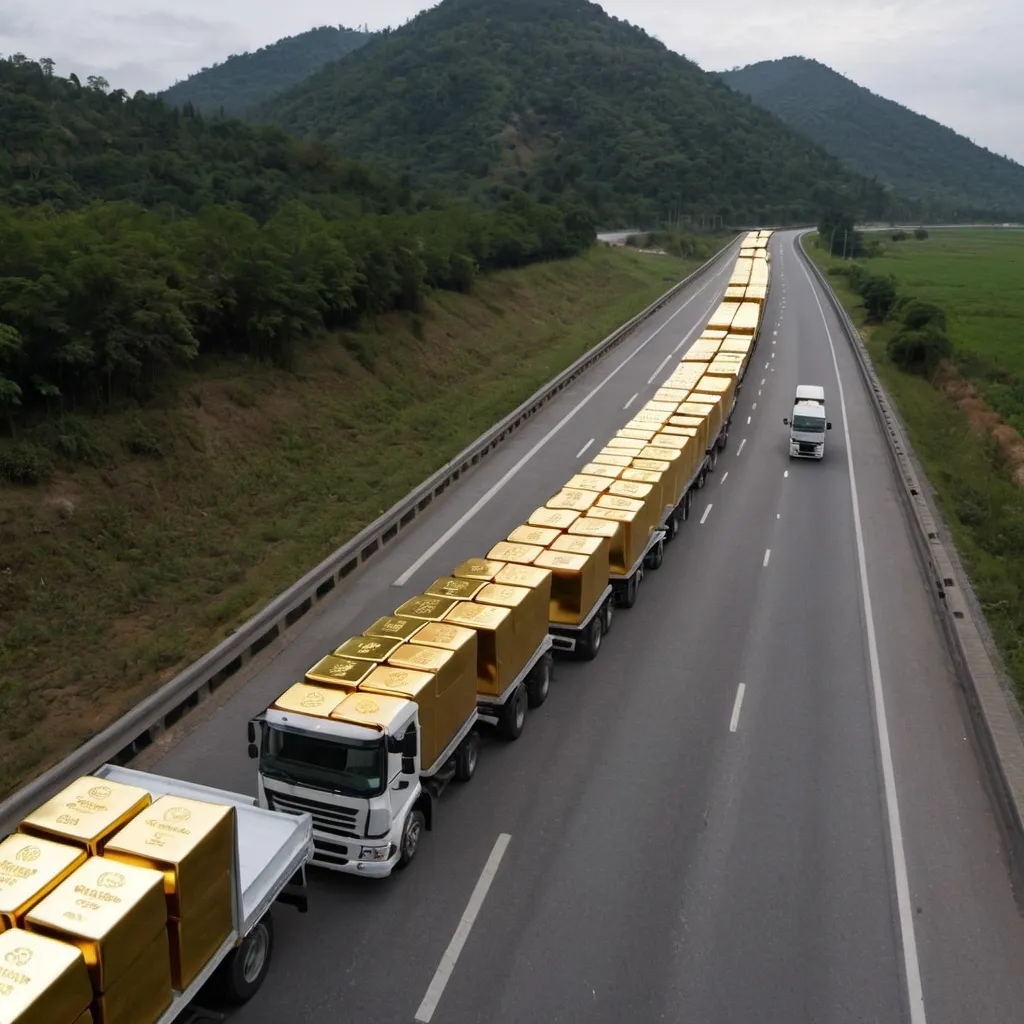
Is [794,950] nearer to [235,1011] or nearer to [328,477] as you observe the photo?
[235,1011]

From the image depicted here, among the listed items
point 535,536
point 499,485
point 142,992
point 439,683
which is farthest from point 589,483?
point 142,992

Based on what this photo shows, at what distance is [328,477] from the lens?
3275cm

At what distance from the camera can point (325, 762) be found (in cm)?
1159

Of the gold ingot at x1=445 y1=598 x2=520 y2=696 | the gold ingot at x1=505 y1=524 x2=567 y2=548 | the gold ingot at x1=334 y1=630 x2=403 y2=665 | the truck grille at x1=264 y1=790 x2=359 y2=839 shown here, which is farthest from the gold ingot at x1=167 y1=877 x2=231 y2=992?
the gold ingot at x1=505 y1=524 x2=567 y2=548

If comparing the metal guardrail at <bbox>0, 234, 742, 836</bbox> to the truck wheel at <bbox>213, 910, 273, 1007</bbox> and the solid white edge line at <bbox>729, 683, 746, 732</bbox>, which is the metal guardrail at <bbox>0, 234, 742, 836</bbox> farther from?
the solid white edge line at <bbox>729, 683, 746, 732</bbox>

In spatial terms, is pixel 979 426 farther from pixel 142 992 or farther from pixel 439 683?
pixel 142 992

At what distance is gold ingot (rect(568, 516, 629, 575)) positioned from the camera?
19.5 metres

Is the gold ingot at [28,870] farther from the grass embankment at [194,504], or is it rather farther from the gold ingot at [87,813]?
the grass embankment at [194,504]

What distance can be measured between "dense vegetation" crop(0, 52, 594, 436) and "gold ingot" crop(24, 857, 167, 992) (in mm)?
18813

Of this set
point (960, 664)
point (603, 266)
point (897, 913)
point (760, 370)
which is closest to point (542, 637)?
point (897, 913)

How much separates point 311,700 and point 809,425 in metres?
25.7

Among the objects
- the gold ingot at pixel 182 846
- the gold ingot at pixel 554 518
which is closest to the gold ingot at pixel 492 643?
the gold ingot at pixel 554 518

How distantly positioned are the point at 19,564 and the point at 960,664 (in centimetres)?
2111

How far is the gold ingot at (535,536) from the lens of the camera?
744 inches
